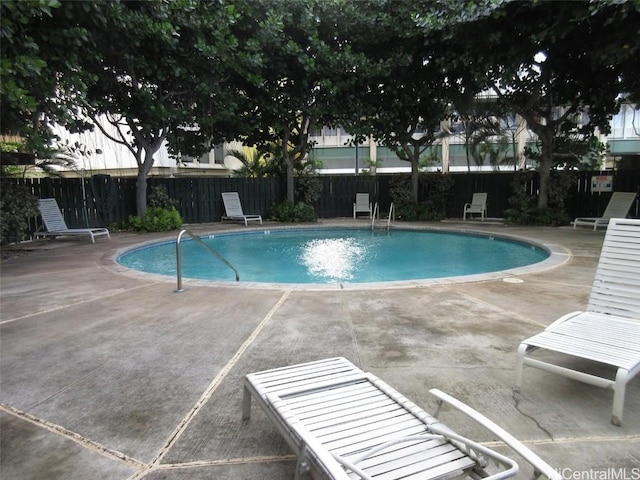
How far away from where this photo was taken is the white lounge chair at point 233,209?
14.2 meters

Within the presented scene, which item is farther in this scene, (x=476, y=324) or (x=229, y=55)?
(x=229, y=55)

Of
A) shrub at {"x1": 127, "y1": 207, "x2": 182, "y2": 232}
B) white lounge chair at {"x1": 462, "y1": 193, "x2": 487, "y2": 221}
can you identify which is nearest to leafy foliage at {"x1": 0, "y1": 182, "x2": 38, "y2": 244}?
shrub at {"x1": 127, "y1": 207, "x2": 182, "y2": 232}

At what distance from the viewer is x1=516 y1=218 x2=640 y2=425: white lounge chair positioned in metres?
2.30

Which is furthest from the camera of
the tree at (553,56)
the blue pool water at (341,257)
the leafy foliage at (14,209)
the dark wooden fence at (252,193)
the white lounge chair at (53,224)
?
the dark wooden fence at (252,193)

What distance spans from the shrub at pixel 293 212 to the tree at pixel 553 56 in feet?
21.6

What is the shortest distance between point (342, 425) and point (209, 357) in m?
1.71

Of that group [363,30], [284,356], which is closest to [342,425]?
[284,356]

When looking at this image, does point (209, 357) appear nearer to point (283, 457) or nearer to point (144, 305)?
point (283, 457)

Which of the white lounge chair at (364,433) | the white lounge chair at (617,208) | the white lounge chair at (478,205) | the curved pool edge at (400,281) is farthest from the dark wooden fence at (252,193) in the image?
the white lounge chair at (364,433)

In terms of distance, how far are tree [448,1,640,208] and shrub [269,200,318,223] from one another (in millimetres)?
6595

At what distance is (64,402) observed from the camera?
257cm

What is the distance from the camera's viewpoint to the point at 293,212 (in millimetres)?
14477

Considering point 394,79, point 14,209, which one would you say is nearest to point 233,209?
point 14,209

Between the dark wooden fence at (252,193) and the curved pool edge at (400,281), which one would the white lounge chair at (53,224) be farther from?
the curved pool edge at (400,281)
